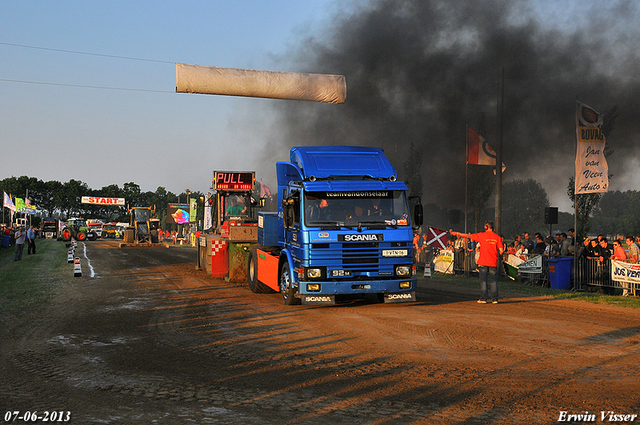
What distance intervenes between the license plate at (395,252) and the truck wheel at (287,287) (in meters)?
2.14

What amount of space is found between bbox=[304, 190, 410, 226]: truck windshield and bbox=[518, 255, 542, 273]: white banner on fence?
8.60m

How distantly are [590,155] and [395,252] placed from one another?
8820 millimetres

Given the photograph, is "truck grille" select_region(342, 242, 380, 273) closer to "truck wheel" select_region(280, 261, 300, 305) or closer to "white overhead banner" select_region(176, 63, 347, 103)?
"truck wheel" select_region(280, 261, 300, 305)

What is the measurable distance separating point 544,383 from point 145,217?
162 ft

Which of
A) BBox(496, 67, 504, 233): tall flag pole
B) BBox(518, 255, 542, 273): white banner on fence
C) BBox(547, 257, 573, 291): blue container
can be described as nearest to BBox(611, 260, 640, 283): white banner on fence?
BBox(547, 257, 573, 291): blue container

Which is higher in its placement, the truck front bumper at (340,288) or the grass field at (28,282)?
the truck front bumper at (340,288)

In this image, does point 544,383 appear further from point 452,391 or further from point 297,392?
point 297,392

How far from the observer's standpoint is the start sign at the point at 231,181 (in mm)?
24203

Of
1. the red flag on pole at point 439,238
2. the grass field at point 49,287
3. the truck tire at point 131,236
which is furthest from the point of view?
the truck tire at point 131,236

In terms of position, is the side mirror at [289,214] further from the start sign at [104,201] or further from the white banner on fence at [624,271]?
the start sign at [104,201]

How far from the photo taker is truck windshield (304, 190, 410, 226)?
39.1 ft

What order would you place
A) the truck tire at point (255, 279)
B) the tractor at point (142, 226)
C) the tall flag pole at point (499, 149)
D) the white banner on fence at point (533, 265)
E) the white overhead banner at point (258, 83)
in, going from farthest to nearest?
1. the tractor at point (142, 226)
2. the tall flag pole at point (499, 149)
3. the white banner on fence at point (533, 265)
4. the truck tire at point (255, 279)
5. the white overhead banner at point (258, 83)

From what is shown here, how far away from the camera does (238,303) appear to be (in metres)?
13.4

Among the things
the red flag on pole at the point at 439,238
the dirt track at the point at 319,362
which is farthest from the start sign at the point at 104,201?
the dirt track at the point at 319,362
